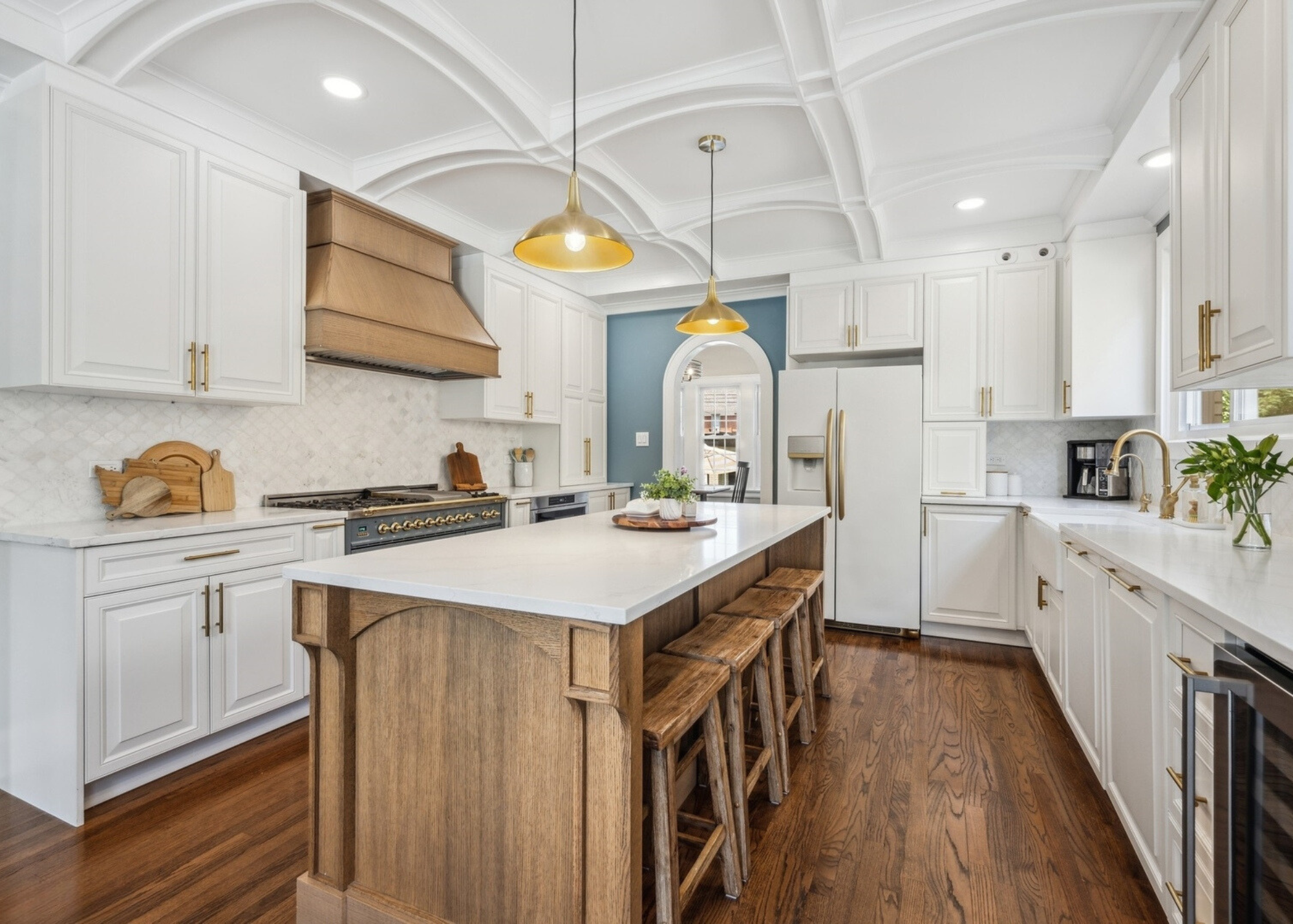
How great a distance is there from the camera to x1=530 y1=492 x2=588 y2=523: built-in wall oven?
15.1ft

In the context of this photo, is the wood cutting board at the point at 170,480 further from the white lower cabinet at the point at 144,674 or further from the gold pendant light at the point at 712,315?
the gold pendant light at the point at 712,315

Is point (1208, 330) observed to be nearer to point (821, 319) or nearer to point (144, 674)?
point (821, 319)

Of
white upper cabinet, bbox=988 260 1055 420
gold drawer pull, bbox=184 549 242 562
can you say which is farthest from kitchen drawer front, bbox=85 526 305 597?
white upper cabinet, bbox=988 260 1055 420

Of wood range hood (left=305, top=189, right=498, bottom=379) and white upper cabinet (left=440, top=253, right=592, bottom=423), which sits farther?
white upper cabinet (left=440, top=253, right=592, bottom=423)

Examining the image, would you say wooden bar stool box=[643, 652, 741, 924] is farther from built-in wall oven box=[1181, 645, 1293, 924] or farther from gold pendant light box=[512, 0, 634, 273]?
gold pendant light box=[512, 0, 634, 273]

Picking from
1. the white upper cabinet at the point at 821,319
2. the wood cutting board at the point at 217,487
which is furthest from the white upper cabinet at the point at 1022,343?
the wood cutting board at the point at 217,487

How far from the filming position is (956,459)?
167 inches

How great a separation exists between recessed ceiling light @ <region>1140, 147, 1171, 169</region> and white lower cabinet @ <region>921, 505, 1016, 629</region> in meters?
1.93

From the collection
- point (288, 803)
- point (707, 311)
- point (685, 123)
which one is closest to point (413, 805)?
point (288, 803)

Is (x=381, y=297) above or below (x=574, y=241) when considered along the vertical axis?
above

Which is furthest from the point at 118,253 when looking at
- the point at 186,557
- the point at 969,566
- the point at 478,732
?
the point at 969,566

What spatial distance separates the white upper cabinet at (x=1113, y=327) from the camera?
356 cm

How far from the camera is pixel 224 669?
2.57 m

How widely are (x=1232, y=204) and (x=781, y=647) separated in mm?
1922
